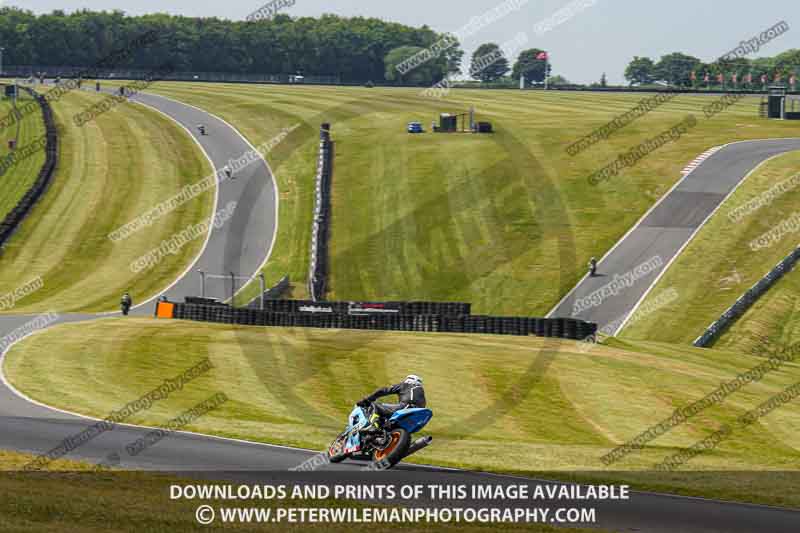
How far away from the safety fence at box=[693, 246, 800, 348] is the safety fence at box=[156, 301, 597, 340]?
29.9 ft

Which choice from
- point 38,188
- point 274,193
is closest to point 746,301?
point 274,193

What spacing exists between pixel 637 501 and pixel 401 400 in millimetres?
4501

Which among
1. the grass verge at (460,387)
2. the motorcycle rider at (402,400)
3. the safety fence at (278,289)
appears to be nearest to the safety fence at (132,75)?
the safety fence at (278,289)

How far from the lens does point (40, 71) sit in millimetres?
171750

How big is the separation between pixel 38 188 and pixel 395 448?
5970 centimetres

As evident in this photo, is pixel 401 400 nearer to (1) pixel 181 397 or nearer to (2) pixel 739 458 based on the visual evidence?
(2) pixel 739 458

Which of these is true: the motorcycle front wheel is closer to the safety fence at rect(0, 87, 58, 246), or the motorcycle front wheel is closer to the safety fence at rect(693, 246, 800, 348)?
the safety fence at rect(693, 246, 800, 348)

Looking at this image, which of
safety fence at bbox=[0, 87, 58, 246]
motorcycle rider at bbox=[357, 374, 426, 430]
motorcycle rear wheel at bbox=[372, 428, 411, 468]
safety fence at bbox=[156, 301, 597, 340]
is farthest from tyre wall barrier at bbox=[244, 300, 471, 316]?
safety fence at bbox=[0, 87, 58, 246]

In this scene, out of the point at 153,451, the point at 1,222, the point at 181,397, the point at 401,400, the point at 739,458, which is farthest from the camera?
the point at 1,222

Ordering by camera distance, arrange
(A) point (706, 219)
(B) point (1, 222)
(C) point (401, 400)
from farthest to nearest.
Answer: (B) point (1, 222), (A) point (706, 219), (C) point (401, 400)

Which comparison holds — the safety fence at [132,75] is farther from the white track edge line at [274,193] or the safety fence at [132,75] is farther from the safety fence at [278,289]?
the safety fence at [278,289]

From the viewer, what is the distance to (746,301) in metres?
50.2

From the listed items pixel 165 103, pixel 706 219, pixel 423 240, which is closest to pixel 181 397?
pixel 423 240

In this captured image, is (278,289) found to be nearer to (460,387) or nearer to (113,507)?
(460,387)
